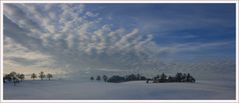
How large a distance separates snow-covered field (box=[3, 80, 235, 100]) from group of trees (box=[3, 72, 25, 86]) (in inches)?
2.3

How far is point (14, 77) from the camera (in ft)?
31.5

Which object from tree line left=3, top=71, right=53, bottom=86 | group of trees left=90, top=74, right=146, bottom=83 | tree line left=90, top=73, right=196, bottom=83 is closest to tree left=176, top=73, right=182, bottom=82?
tree line left=90, top=73, right=196, bottom=83

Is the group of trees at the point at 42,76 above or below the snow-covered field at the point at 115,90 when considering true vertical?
above

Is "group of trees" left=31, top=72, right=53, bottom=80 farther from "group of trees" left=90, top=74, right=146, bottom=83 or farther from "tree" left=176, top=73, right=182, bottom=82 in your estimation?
"tree" left=176, top=73, right=182, bottom=82

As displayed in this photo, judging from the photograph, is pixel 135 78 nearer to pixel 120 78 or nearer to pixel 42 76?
pixel 120 78

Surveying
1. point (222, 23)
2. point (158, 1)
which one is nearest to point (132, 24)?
point (158, 1)

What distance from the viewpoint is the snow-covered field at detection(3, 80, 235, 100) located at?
960 centimetres

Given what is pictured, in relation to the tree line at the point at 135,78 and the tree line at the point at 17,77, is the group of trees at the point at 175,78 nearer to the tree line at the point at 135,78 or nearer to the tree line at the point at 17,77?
the tree line at the point at 135,78

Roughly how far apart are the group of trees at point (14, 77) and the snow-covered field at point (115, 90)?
0.19 feet

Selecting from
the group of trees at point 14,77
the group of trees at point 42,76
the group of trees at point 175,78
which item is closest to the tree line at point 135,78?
the group of trees at point 175,78

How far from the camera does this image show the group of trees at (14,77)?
9.57 metres

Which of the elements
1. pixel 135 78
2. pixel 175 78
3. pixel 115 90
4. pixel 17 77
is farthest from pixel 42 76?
pixel 175 78

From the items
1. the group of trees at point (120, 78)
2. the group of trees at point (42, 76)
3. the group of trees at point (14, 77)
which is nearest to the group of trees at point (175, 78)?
the group of trees at point (120, 78)

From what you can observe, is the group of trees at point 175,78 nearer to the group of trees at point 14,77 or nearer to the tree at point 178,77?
the tree at point 178,77
